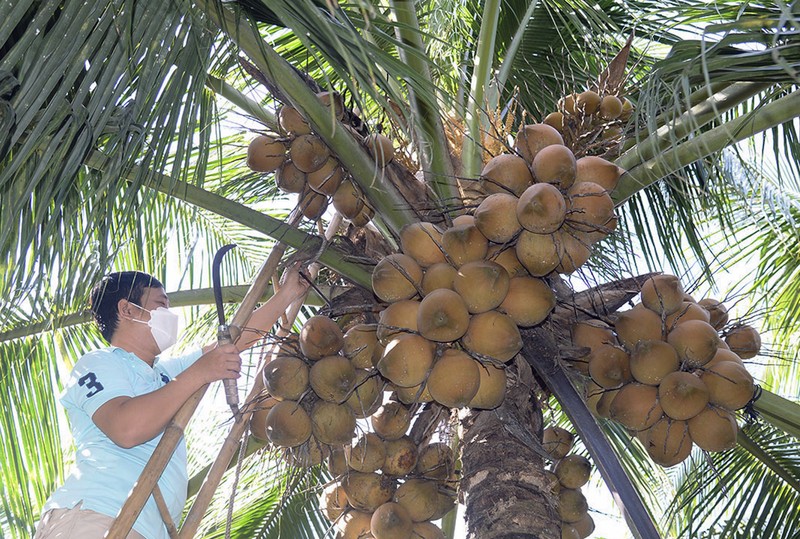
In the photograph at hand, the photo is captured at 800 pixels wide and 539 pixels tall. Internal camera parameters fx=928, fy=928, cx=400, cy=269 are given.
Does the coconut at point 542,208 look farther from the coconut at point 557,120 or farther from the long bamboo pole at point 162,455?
the long bamboo pole at point 162,455

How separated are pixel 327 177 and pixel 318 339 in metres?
0.45

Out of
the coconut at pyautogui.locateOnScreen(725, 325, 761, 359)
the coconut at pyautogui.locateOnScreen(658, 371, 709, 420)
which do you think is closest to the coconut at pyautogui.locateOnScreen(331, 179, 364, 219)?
the coconut at pyautogui.locateOnScreen(658, 371, 709, 420)

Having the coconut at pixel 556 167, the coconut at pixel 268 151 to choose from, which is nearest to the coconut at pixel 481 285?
the coconut at pixel 556 167

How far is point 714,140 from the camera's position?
2.42 m

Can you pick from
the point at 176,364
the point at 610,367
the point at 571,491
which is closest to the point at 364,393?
the point at 610,367

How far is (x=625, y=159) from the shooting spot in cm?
266

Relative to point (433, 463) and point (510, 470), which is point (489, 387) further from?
point (433, 463)

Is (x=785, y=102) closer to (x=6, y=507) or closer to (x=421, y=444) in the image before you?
(x=421, y=444)

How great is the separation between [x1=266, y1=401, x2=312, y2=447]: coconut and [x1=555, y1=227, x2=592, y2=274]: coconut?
0.71 meters

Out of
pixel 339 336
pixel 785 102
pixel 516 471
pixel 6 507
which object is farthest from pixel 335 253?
pixel 6 507

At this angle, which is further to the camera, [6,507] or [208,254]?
[208,254]

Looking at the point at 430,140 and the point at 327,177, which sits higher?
the point at 430,140

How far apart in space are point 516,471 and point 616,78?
1258 mm

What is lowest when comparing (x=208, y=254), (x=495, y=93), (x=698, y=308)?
(x=698, y=308)
